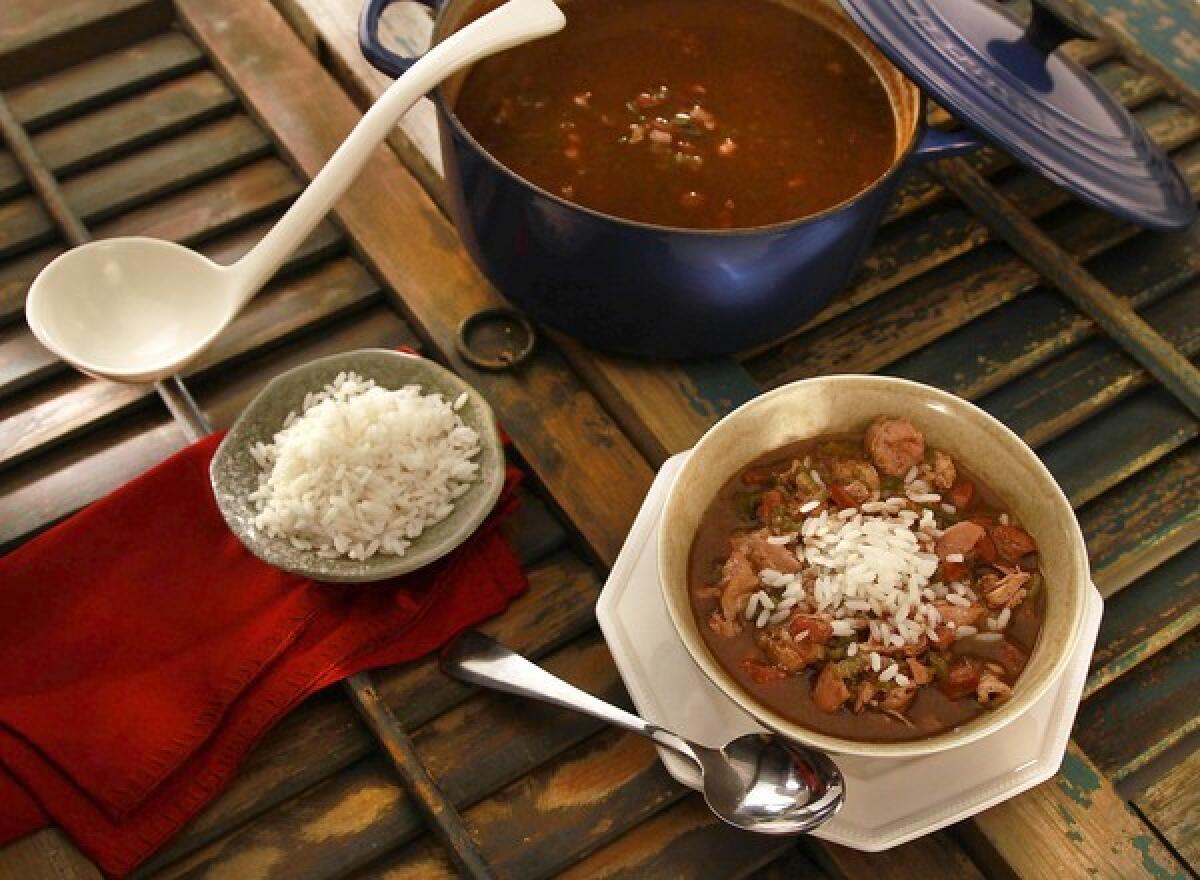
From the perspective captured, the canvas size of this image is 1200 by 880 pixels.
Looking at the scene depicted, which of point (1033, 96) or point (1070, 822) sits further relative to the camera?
point (1033, 96)

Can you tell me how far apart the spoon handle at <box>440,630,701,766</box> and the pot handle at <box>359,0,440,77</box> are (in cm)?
70

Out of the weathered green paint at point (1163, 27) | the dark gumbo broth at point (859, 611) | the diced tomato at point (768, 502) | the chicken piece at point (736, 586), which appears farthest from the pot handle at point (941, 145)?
the weathered green paint at point (1163, 27)

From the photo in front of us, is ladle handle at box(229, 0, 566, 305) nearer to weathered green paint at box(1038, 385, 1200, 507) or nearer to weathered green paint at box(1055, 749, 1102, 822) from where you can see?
weathered green paint at box(1038, 385, 1200, 507)

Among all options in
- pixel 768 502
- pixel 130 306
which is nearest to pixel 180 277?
pixel 130 306

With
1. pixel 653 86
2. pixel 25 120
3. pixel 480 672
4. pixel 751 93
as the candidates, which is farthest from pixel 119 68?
pixel 480 672

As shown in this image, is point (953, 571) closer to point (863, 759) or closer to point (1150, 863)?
point (863, 759)

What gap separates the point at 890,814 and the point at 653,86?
996 mm

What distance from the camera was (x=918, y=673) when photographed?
1.39 metres

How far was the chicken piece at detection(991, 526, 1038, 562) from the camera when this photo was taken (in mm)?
1504

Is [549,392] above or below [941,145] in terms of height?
below

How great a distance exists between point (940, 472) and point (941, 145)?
0.43 metres

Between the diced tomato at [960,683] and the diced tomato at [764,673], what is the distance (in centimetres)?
17

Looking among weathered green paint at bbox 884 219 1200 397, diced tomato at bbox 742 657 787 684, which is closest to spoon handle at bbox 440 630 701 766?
diced tomato at bbox 742 657 787 684

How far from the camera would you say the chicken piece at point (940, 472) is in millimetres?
1544
